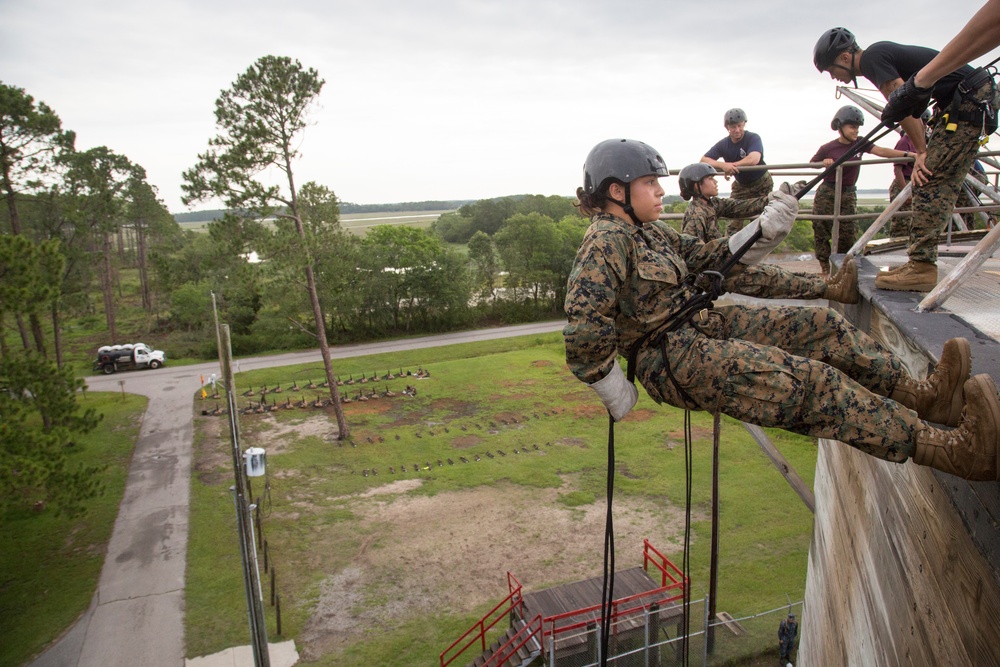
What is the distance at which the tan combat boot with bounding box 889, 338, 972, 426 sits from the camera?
3.12 metres

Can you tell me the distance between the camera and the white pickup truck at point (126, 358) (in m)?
37.2

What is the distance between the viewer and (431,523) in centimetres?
1869

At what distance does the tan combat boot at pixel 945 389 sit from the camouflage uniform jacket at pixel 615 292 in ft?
4.45

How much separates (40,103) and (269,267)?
9616 millimetres

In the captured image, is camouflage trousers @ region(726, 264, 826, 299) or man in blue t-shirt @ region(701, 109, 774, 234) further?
man in blue t-shirt @ region(701, 109, 774, 234)

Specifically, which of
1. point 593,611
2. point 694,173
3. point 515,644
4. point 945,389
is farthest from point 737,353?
point 515,644

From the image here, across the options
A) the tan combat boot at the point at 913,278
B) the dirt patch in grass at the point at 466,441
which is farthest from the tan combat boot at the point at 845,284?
the dirt patch in grass at the point at 466,441

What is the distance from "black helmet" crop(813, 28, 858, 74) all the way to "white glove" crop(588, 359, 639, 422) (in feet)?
11.1

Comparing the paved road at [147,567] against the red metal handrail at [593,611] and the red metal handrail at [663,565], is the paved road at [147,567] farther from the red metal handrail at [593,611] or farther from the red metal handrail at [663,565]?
Result: the red metal handrail at [663,565]

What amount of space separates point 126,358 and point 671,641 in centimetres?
3614

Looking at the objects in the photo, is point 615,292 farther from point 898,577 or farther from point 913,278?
point 913,278

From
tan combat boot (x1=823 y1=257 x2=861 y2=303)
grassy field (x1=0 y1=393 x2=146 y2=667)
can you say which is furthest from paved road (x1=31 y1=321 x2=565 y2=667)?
tan combat boot (x1=823 y1=257 x2=861 y2=303)

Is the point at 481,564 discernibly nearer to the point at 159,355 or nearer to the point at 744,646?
the point at 744,646

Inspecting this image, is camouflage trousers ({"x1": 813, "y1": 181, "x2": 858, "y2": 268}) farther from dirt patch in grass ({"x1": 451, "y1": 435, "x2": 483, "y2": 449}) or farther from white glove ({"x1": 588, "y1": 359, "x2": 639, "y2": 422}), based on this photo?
dirt patch in grass ({"x1": 451, "y1": 435, "x2": 483, "y2": 449})
